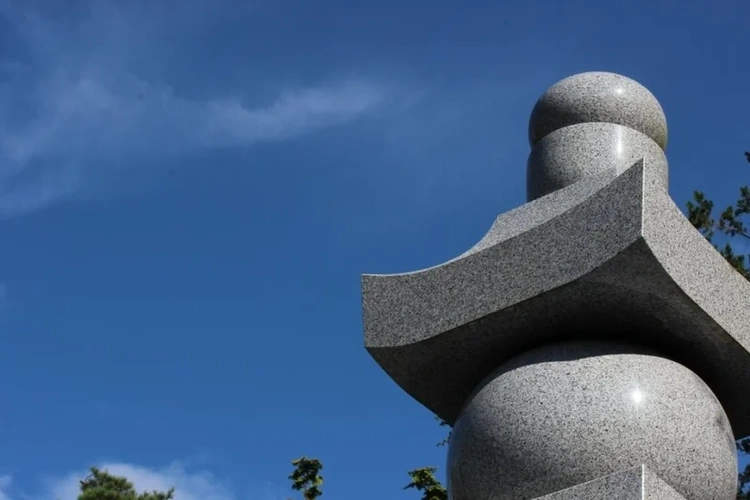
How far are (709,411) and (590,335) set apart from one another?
0.80 meters

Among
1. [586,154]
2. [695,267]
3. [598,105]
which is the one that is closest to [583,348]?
[695,267]

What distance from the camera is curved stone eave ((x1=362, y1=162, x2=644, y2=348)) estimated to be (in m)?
5.50

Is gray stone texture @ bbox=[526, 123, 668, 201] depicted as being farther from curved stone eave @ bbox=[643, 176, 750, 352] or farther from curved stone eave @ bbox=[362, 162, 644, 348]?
curved stone eave @ bbox=[643, 176, 750, 352]

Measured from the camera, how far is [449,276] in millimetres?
6164

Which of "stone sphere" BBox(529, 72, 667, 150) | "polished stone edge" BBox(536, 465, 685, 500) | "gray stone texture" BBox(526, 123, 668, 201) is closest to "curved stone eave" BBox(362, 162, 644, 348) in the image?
"gray stone texture" BBox(526, 123, 668, 201)

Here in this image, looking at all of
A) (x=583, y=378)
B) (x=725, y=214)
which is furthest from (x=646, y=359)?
(x=725, y=214)

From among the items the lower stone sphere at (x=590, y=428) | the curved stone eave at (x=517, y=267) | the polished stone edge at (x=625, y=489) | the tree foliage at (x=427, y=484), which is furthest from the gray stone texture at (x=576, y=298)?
the tree foliage at (x=427, y=484)

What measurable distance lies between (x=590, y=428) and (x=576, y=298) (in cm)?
83

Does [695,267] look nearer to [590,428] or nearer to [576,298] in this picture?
[576,298]

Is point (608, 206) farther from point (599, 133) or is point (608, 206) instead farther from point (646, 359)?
point (599, 133)

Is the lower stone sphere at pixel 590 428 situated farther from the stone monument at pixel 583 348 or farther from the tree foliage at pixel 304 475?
the tree foliage at pixel 304 475

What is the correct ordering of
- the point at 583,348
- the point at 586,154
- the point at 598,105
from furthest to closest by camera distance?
the point at 598,105
the point at 586,154
the point at 583,348

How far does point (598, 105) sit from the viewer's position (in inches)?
282

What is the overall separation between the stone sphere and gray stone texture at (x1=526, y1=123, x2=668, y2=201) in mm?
79
